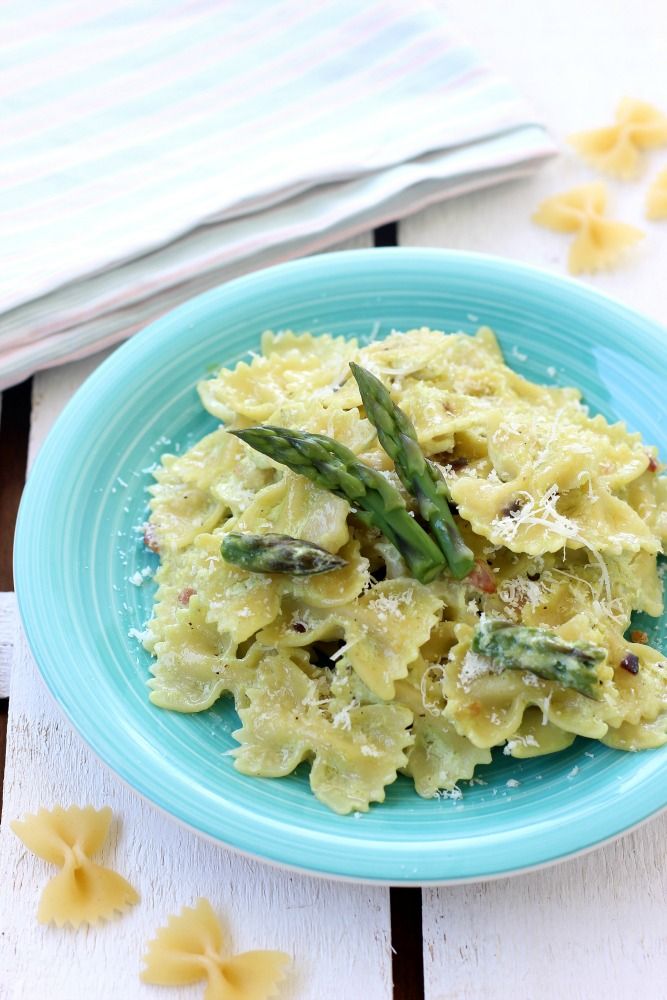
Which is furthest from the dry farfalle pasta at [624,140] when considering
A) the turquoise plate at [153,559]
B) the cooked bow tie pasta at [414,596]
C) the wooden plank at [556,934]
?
the wooden plank at [556,934]

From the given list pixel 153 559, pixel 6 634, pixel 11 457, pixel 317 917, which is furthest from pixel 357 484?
pixel 11 457

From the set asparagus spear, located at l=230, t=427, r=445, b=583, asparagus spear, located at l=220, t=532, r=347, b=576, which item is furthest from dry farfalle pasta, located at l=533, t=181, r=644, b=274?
asparagus spear, located at l=220, t=532, r=347, b=576

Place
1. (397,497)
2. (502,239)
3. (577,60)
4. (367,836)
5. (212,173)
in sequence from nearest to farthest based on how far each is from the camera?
1. (367,836)
2. (397,497)
3. (212,173)
4. (502,239)
5. (577,60)

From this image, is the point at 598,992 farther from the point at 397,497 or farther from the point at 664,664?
the point at 397,497

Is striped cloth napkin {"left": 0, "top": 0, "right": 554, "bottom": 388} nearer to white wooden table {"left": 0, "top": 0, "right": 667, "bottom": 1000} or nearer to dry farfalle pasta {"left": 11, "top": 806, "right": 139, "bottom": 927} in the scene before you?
white wooden table {"left": 0, "top": 0, "right": 667, "bottom": 1000}

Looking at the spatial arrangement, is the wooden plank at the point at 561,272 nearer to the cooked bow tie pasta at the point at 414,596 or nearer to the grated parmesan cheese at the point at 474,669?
the cooked bow tie pasta at the point at 414,596

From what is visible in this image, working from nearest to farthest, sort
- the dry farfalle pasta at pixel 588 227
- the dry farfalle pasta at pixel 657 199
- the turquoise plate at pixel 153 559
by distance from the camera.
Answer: the turquoise plate at pixel 153 559
the dry farfalle pasta at pixel 588 227
the dry farfalle pasta at pixel 657 199

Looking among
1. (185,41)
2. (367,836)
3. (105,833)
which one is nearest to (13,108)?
(185,41)
